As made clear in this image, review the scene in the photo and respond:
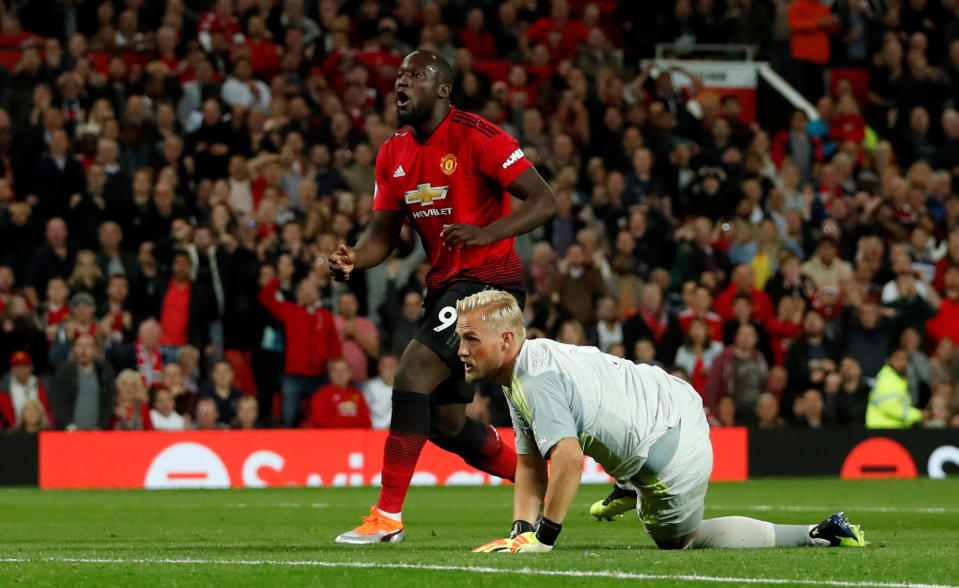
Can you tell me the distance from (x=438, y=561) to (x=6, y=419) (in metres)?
10.7

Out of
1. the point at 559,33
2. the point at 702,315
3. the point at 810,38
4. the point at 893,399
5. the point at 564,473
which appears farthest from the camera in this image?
the point at 810,38

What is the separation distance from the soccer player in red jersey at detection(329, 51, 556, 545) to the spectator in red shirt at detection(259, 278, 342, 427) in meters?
7.73

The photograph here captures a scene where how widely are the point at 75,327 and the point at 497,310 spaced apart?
33.3 feet

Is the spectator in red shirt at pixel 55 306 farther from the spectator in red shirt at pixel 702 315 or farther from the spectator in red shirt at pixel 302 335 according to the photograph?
the spectator in red shirt at pixel 702 315

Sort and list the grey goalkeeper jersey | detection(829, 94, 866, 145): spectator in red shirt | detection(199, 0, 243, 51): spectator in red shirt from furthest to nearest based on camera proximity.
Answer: detection(829, 94, 866, 145): spectator in red shirt
detection(199, 0, 243, 51): spectator in red shirt
the grey goalkeeper jersey

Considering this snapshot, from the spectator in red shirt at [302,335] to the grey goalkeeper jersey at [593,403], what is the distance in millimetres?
9536

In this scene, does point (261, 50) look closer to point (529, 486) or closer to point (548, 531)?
point (529, 486)

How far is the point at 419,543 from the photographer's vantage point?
882 centimetres

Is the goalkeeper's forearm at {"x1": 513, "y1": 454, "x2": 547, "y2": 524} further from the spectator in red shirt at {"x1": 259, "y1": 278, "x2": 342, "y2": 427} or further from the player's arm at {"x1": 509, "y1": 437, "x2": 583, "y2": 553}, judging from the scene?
the spectator in red shirt at {"x1": 259, "y1": 278, "x2": 342, "y2": 427}

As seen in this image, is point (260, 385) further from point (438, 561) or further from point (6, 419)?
point (438, 561)

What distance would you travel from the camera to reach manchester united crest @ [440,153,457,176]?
895 centimetres

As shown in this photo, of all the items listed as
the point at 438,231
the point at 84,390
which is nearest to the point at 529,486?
the point at 438,231

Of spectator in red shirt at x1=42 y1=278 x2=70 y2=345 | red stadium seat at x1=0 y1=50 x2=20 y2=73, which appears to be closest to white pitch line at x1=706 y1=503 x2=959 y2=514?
spectator in red shirt at x1=42 y1=278 x2=70 y2=345

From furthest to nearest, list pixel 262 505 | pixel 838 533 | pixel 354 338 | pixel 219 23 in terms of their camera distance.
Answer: pixel 219 23, pixel 354 338, pixel 262 505, pixel 838 533
